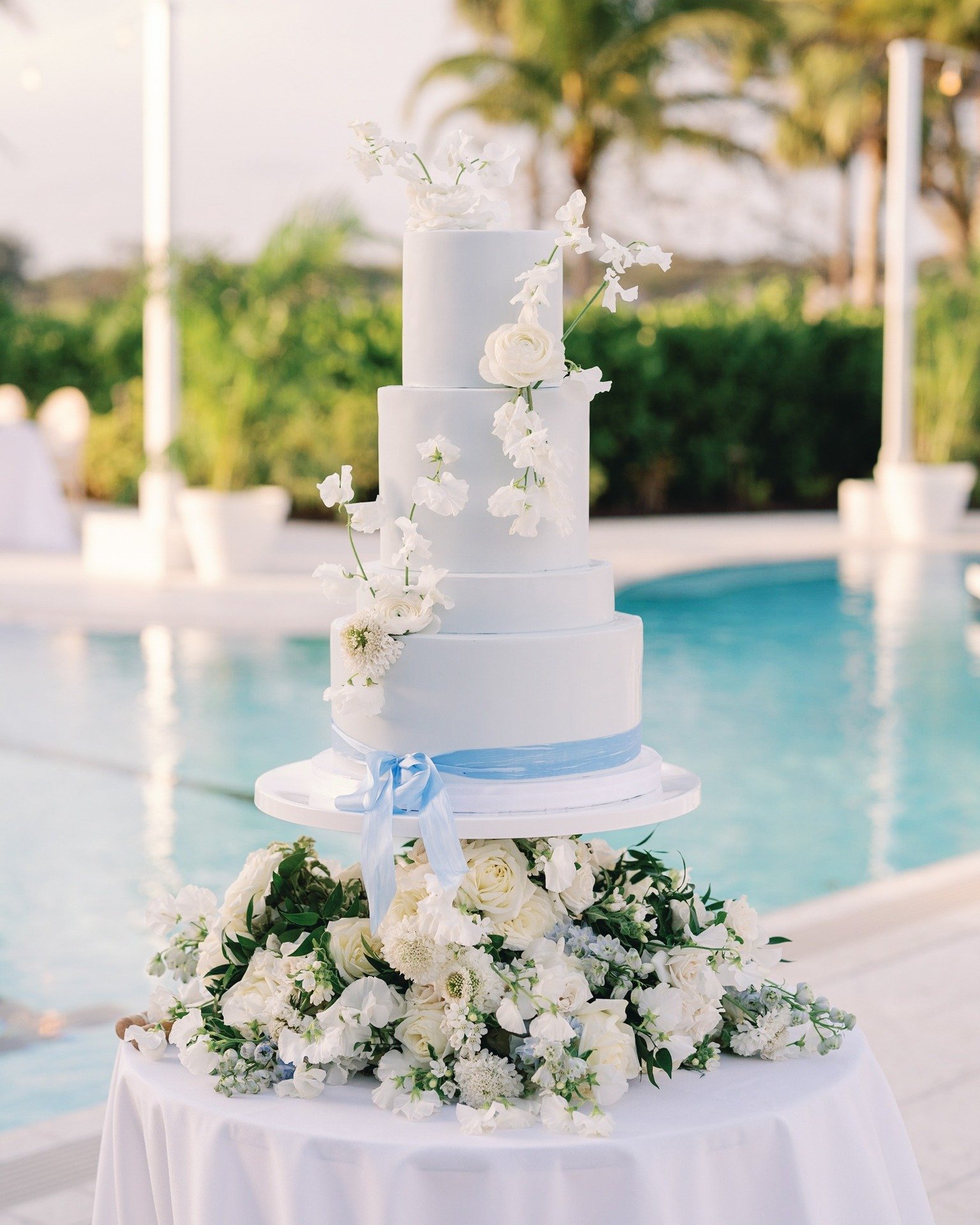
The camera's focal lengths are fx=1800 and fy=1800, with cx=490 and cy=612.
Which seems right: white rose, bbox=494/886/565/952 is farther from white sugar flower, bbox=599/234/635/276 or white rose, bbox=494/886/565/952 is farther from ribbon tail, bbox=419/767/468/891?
white sugar flower, bbox=599/234/635/276

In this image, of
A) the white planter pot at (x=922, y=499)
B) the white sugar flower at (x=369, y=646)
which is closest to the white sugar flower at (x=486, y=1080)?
the white sugar flower at (x=369, y=646)

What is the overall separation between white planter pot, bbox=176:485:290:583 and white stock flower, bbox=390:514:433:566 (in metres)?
10.9

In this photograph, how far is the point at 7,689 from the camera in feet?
32.0

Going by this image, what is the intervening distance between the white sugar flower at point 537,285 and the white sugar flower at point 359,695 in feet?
1.80

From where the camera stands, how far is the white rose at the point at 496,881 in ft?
7.75

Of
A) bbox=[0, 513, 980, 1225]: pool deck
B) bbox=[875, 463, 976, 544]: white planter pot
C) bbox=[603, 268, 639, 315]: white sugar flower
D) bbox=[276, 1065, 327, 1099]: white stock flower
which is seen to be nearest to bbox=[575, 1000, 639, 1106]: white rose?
bbox=[276, 1065, 327, 1099]: white stock flower

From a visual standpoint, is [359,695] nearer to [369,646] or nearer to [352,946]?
[369,646]

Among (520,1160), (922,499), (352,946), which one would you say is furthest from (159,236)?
(520,1160)

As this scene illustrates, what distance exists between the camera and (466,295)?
248cm

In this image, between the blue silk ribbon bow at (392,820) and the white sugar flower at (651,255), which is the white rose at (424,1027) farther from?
the white sugar flower at (651,255)

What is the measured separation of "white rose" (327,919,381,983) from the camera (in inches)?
95.0

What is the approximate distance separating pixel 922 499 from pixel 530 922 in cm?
1618

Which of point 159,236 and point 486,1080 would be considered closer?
point 486,1080

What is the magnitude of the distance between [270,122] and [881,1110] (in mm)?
35417
